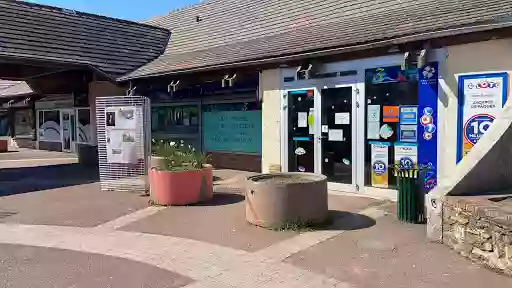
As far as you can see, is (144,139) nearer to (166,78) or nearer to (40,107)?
(166,78)

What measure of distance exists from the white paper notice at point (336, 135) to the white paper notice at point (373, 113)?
77 centimetres

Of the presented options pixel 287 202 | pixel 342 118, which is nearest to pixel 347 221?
pixel 287 202

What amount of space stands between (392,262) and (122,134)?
6.80 m

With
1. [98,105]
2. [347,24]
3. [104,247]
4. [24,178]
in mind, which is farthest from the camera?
[24,178]

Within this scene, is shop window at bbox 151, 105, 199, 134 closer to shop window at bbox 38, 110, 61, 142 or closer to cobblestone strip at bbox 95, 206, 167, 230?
cobblestone strip at bbox 95, 206, 167, 230

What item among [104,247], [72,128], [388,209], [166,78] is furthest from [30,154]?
[388,209]

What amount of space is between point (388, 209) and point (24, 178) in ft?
36.4

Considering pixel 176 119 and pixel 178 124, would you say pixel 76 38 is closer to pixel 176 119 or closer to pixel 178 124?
pixel 176 119

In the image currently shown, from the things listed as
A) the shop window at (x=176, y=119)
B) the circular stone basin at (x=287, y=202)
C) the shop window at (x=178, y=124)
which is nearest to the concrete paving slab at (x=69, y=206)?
the circular stone basin at (x=287, y=202)

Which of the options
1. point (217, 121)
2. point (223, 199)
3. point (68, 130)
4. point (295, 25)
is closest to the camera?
point (223, 199)

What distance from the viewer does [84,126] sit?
20.7m

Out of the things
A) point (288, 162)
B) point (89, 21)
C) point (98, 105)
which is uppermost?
point (89, 21)

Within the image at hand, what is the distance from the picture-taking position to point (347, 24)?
11.2 metres

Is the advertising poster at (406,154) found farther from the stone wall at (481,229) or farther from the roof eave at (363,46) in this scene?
the stone wall at (481,229)
